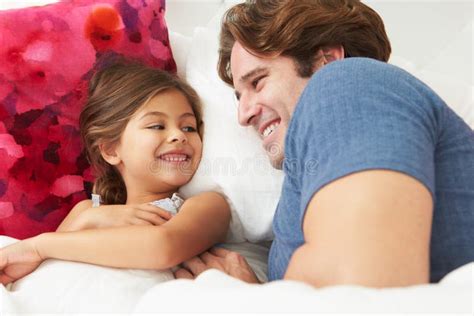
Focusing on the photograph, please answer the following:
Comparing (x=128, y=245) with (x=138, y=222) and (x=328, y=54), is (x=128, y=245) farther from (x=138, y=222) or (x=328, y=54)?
(x=328, y=54)

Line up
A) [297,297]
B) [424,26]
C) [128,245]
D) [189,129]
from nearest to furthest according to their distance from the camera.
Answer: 1. [297,297]
2. [128,245]
3. [189,129]
4. [424,26]

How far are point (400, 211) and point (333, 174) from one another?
9cm

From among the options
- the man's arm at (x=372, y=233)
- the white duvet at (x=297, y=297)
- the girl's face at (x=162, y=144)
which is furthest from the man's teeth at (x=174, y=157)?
the man's arm at (x=372, y=233)

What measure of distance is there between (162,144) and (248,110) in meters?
0.26

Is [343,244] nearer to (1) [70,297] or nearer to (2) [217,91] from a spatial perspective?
(1) [70,297]

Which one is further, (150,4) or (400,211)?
(150,4)

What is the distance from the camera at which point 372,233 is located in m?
0.58

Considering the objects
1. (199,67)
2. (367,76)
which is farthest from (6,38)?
(367,76)

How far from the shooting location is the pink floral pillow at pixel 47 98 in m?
1.29

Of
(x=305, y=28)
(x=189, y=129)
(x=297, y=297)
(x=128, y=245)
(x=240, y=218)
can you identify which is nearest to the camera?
(x=297, y=297)

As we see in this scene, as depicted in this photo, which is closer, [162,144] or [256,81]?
[256,81]

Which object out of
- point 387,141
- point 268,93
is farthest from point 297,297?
point 268,93

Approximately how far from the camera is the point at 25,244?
108cm

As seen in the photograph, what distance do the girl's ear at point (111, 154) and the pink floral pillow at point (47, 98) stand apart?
0.06 meters
